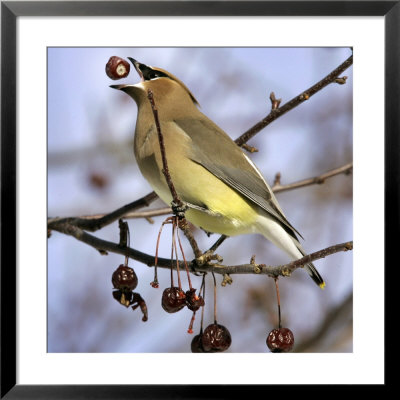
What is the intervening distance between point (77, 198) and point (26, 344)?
1.67ft

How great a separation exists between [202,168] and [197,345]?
0.58 metres

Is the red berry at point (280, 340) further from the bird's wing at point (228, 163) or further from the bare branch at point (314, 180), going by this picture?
the bare branch at point (314, 180)

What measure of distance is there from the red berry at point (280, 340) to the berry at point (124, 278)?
0.47m

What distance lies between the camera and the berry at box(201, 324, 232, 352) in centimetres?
196

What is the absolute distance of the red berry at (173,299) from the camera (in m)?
1.88

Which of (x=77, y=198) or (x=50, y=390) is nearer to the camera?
(x=50, y=390)

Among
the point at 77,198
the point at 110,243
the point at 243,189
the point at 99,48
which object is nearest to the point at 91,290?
the point at 110,243

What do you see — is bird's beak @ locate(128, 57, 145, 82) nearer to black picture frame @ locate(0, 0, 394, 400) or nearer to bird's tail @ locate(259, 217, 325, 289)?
black picture frame @ locate(0, 0, 394, 400)

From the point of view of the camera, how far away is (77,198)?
216 centimetres

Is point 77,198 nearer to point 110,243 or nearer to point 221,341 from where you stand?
point 110,243

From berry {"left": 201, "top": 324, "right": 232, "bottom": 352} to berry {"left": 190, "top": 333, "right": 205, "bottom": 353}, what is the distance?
0.09 ft

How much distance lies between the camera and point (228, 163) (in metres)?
2.15

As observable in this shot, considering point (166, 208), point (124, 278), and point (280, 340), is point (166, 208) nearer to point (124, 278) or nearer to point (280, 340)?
point (124, 278)

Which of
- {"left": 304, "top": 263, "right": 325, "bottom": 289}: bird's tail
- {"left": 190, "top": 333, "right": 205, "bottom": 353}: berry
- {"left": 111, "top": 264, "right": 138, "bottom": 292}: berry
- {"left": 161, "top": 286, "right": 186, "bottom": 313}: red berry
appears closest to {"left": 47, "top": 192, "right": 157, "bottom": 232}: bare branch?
{"left": 111, "top": 264, "right": 138, "bottom": 292}: berry
